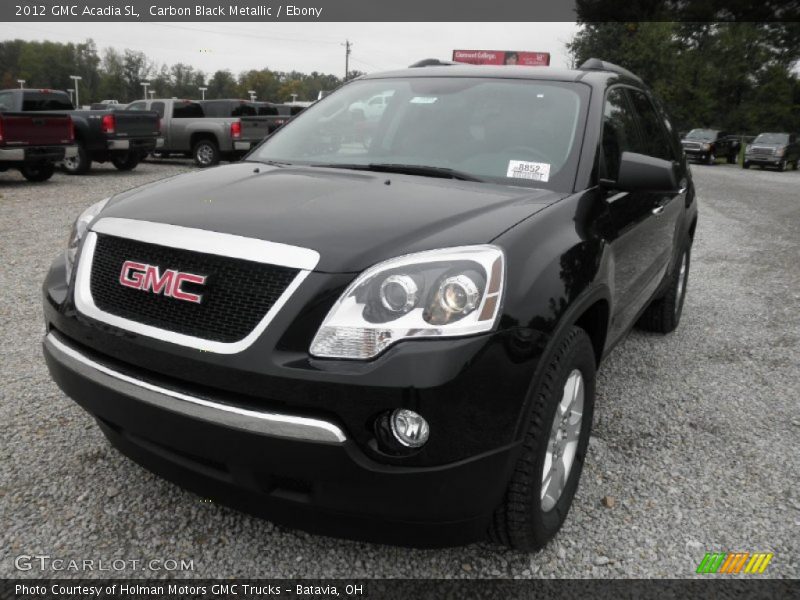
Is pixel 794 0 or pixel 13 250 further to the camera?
pixel 794 0

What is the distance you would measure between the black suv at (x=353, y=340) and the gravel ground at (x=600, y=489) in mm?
287

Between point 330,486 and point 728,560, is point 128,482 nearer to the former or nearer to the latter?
point 330,486

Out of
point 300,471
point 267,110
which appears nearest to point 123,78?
point 267,110

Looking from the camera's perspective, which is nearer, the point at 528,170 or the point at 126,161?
the point at 528,170

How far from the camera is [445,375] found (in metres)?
1.83

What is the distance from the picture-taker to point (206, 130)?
665 inches

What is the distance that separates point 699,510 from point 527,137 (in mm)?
1705

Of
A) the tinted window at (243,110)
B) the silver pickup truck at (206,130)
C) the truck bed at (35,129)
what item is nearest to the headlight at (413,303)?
the truck bed at (35,129)

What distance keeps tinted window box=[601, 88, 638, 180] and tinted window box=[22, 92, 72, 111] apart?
13.7 m

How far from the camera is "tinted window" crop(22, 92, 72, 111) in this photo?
547 inches

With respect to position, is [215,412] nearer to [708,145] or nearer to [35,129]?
[35,129]

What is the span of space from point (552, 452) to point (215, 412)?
118 cm

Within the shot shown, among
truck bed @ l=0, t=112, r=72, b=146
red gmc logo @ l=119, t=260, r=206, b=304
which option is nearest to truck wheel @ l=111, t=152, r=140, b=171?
truck bed @ l=0, t=112, r=72, b=146

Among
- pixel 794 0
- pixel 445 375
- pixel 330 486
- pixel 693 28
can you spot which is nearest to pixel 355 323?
pixel 445 375
